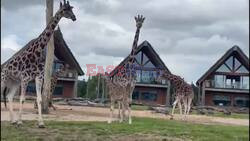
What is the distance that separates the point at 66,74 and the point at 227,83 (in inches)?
643

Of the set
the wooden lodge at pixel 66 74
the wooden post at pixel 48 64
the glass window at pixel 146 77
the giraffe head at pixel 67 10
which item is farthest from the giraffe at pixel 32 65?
the glass window at pixel 146 77

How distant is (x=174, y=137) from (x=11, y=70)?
4292 mm

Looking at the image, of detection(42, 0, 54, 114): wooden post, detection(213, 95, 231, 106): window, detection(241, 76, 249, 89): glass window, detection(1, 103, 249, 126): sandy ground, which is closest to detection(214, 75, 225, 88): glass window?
detection(213, 95, 231, 106): window

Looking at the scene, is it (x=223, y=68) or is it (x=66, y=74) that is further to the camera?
(x=223, y=68)

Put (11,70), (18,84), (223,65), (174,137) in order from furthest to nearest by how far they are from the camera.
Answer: (223,65) < (18,84) < (11,70) < (174,137)

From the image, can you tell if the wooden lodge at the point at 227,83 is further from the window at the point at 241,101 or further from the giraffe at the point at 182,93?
the giraffe at the point at 182,93

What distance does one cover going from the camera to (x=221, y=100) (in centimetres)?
4428

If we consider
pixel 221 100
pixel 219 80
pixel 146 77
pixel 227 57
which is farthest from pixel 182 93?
pixel 221 100

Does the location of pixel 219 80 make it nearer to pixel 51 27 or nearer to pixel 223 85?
pixel 223 85

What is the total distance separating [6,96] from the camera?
37.4 ft

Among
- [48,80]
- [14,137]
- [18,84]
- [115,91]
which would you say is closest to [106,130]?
[14,137]

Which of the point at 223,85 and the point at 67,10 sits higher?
the point at 67,10

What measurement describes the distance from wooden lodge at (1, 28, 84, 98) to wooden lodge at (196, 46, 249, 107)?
41.0 feet

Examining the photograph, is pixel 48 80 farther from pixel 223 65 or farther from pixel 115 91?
pixel 223 65
